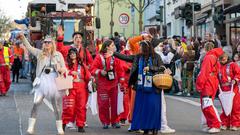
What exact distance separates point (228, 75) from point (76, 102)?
3200 mm

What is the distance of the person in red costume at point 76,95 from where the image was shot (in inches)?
501

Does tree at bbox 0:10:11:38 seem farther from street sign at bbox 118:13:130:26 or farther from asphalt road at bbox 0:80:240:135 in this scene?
asphalt road at bbox 0:80:240:135

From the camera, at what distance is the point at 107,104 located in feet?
44.2

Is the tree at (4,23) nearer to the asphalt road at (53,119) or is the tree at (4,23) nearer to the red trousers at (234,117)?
the asphalt road at (53,119)

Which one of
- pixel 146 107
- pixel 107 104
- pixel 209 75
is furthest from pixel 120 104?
pixel 209 75

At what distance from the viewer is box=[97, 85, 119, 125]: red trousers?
530 inches

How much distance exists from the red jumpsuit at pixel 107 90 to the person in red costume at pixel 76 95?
0.54m

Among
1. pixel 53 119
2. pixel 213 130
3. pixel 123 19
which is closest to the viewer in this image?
pixel 213 130

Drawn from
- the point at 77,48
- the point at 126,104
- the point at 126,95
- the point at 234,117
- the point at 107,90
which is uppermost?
the point at 77,48

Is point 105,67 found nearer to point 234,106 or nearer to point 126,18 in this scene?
point 234,106

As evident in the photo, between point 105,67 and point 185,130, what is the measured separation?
6.76ft

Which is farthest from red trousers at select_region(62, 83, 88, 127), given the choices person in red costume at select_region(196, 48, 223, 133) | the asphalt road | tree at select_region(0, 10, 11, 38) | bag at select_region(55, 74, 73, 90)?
tree at select_region(0, 10, 11, 38)

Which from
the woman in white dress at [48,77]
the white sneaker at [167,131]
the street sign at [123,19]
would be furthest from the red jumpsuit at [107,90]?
the street sign at [123,19]

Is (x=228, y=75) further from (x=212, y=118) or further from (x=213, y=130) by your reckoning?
(x=213, y=130)
